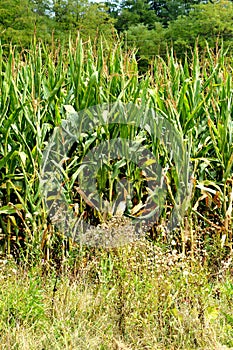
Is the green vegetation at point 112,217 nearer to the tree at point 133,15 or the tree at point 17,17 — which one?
the tree at point 17,17

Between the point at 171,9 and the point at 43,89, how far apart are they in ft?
97.4

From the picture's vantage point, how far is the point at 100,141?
3.47 meters

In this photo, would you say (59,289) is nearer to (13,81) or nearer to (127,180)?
(127,180)

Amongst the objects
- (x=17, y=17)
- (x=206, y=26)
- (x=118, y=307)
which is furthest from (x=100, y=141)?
(x=206, y=26)

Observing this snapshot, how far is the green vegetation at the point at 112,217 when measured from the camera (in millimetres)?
2611

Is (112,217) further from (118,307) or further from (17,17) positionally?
(17,17)

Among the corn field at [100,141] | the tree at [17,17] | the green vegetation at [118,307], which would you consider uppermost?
the tree at [17,17]

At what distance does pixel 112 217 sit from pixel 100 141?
24.1 inches

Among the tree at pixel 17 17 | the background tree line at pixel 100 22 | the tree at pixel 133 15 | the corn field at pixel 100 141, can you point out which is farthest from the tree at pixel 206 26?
the corn field at pixel 100 141

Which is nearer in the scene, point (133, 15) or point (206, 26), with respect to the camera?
point (206, 26)

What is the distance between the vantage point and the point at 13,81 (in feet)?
10.9

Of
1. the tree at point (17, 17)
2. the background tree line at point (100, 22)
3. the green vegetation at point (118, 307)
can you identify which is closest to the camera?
the green vegetation at point (118, 307)

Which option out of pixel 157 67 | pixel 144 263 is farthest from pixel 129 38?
pixel 144 263

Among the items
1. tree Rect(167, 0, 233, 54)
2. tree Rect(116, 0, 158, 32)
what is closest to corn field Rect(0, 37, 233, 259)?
tree Rect(167, 0, 233, 54)
